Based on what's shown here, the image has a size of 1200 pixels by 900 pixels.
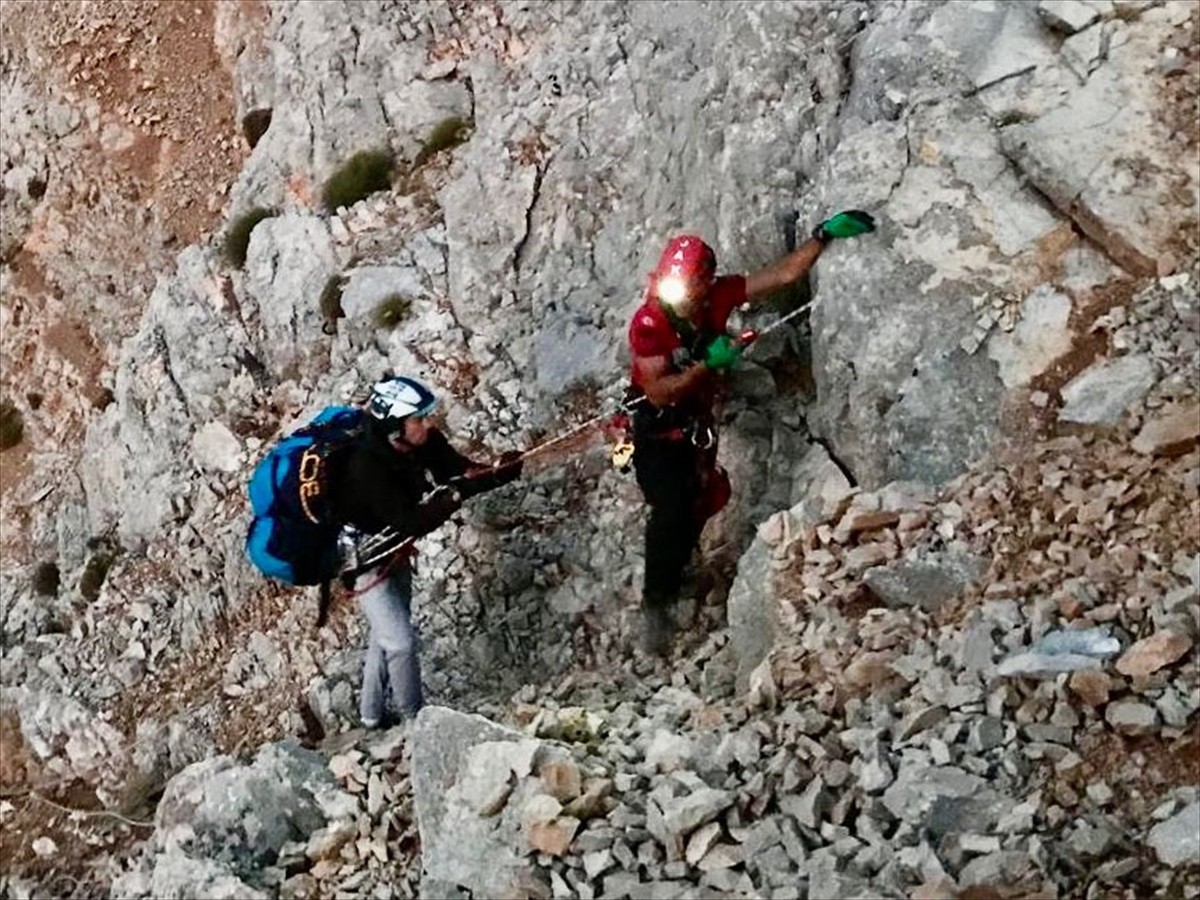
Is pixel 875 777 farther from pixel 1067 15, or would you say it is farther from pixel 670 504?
pixel 1067 15

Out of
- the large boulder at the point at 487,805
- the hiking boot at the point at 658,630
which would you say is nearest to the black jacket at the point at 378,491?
the large boulder at the point at 487,805

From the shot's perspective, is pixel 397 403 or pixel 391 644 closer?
pixel 397 403

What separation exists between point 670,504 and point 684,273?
83.2 inches

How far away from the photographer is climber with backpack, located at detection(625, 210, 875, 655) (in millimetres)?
10633

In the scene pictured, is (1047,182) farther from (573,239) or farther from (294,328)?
(294,328)

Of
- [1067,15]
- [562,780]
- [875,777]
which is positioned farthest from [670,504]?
[1067,15]

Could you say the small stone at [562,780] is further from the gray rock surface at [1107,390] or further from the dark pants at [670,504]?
the gray rock surface at [1107,390]

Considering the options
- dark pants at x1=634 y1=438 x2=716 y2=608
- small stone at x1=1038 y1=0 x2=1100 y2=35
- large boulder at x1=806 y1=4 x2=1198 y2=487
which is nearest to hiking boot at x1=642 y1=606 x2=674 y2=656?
dark pants at x1=634 y1=438 x2=716 y2=608

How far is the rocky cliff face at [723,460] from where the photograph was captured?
8.09 metres

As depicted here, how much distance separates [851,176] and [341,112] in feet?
34.5

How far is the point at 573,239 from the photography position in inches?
592

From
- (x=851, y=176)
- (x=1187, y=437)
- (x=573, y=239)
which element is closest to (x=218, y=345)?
(x=573, y=239)

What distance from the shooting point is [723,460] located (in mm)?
12406

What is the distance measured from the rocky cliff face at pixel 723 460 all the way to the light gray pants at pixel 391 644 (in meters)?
0.62
